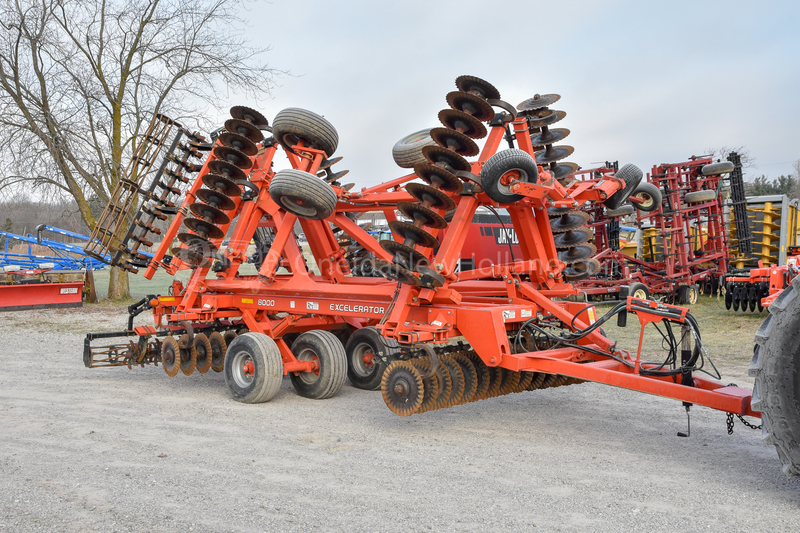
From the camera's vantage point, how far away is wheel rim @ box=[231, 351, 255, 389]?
6660mm

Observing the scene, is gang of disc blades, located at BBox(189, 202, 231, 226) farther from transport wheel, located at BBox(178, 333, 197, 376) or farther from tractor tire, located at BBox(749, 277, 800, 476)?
tractor tire, located at BBox(749, 277, 800, 476)

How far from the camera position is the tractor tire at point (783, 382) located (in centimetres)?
344

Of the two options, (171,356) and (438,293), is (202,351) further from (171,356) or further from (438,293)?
(438,293)

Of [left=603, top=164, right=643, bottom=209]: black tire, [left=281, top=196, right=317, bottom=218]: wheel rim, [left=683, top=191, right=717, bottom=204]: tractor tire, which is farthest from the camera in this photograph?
[left=683, top=191, right=717, bottom=204]: tractor tire

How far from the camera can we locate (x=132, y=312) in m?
8.20

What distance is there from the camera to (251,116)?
777 centimetres

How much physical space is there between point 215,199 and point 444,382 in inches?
140

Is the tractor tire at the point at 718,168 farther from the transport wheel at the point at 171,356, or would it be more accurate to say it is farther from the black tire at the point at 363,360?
the transport wheel at the point at 171,356

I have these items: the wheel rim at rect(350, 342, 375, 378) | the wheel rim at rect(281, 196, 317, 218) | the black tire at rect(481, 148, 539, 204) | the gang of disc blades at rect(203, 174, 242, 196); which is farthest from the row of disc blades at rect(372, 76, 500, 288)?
the gang of disc blades at rect(203, 174, 242, 196)

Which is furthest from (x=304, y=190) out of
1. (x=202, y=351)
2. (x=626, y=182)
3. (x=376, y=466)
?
(x=626, y=182)

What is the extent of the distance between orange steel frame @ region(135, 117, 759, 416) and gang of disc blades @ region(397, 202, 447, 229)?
166mm

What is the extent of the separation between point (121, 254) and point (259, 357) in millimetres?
2936

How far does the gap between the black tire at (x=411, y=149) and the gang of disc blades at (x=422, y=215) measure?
2338 mm

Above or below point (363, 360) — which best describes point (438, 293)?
above
